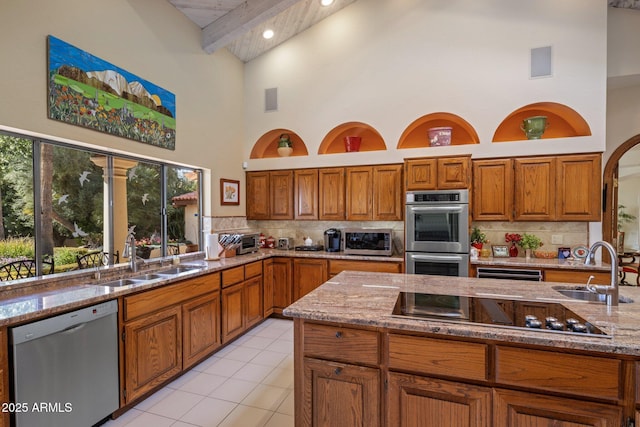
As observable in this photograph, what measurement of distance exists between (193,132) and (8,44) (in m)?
1.88

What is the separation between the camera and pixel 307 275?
434 centimetres

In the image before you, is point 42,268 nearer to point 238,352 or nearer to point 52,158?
point 52,158

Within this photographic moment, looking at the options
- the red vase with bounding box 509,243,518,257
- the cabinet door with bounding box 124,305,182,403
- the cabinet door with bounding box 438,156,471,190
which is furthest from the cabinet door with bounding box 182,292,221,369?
the red vase with bounding box 509,243,518,257

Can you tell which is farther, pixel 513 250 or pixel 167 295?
pixel 513 250

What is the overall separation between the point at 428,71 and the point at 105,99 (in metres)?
3.77

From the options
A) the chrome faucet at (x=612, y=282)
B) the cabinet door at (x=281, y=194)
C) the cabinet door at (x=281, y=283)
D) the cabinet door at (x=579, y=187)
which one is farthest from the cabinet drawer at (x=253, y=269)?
the cabinet door at (x=579, y=187)

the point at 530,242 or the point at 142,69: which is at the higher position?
the point at 142,69

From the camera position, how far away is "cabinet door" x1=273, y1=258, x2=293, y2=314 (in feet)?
14.5

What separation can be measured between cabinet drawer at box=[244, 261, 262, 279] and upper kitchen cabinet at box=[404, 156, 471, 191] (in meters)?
2.14

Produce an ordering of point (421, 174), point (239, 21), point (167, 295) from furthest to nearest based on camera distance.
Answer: point (421, 174) < point (239, 21) < point (167, 295)

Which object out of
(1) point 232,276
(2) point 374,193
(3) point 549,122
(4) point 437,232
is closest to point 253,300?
(1) point 232,276

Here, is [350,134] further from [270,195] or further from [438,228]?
[438,228]

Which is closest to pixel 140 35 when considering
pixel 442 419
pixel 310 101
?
pixel 310 101

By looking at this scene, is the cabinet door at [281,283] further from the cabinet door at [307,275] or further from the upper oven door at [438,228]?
the upper oven door at [438,228]
